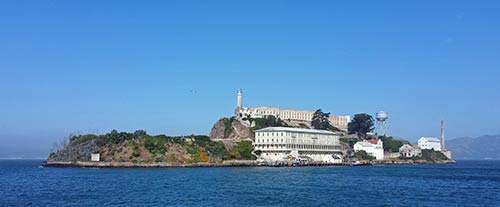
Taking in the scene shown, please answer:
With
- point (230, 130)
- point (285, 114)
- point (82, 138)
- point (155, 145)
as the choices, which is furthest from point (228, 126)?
point (82, 138)

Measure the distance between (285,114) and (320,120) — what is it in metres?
11.0

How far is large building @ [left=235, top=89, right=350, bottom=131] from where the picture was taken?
159 metres

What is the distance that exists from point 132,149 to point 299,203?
69.1m

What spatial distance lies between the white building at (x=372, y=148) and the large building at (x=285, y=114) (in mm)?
25550

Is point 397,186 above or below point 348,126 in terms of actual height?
below

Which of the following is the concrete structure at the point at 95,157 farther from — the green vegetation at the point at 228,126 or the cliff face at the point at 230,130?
the green vegetation at the point at 228,126

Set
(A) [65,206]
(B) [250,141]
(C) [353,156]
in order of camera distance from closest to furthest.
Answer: (A) [65,206]
(B) [250,141]
(C) [353,156]

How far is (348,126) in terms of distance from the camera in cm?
17550

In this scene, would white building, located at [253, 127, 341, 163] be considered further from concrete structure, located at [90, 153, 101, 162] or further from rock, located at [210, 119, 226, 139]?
concrete structure, located at [90, 153, 101, 162]

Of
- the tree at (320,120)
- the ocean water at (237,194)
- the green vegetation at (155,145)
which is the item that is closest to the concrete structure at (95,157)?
the green vegetation at (155,145)

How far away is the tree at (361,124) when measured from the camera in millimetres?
169875

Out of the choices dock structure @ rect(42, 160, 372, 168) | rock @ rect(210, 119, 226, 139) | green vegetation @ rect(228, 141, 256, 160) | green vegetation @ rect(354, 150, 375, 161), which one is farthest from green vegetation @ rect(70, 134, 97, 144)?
green vegetation @ rect(354, 150, 375, 161)

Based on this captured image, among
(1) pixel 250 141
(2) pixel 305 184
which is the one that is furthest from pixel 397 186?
(1) pixel 250 141

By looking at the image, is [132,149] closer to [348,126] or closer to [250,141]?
[250,141]
